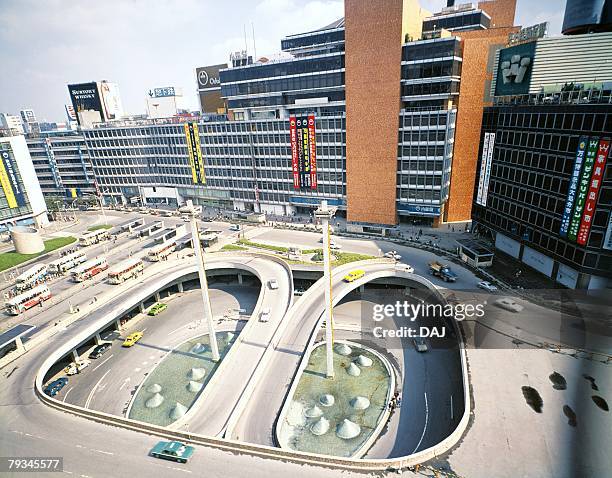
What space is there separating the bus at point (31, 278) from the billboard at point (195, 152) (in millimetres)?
63709

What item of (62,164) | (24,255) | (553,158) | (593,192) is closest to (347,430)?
(593,192)

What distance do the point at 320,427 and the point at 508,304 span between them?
38.1m

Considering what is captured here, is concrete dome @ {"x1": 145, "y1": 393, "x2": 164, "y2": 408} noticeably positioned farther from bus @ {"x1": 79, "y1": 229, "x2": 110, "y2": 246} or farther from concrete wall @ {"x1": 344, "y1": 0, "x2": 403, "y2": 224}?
concrete wall @ {"x1": 344, "y1": 0, "x2": 403, "y2": 224}

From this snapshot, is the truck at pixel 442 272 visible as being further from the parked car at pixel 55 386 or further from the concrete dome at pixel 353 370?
the parked car at pixel 55 386

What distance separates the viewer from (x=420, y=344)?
180ft

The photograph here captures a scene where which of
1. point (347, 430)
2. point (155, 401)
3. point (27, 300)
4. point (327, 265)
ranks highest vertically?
point (327, 265)

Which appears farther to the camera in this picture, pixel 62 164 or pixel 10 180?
pixel 62 164

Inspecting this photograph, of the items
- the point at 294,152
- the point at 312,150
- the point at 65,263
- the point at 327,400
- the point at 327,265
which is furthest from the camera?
the point at 294,152

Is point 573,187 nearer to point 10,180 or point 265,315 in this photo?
point 265,315

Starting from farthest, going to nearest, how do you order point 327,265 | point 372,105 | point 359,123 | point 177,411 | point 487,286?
point 359,123 < point 372,105 < point 487,286 < point 177,411 < point 327,265

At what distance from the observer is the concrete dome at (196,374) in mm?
50438

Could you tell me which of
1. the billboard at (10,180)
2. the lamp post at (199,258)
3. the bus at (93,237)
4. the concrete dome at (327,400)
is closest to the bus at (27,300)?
the bus at (93,237)

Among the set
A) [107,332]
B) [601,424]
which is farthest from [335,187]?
[601,424]

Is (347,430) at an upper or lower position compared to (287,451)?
lower
